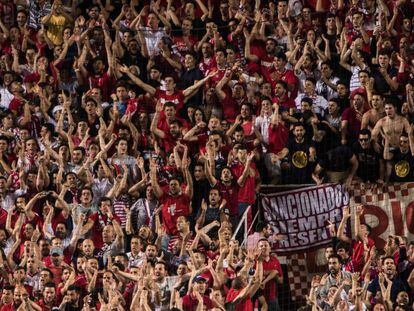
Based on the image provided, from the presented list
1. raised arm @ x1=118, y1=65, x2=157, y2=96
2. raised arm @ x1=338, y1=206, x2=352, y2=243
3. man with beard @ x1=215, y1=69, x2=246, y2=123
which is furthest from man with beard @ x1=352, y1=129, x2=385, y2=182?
raised arm @ x1=118, y1=65, x2=157, y2=96

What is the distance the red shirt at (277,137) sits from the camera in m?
26.3

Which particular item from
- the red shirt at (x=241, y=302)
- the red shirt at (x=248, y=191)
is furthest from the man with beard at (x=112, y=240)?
the red shirt at (x=241, y=302)

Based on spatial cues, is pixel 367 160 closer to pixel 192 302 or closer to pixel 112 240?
pixel 192 302

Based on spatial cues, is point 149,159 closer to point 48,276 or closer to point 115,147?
point 115,147

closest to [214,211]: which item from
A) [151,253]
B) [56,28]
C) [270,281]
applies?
[151,253]

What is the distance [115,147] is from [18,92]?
2.35m

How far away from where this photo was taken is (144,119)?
27406 millimetres

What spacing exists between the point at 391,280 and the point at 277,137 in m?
3.51

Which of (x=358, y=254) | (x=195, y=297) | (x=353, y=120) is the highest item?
(x=353, y=120)

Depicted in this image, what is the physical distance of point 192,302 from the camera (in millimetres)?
23906

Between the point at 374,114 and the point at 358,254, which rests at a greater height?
the point at 374,114

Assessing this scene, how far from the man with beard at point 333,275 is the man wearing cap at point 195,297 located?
1.43m

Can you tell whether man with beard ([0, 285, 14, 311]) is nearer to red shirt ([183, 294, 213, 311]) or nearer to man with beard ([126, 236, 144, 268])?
man with beard ([126, 236, 144, 268])

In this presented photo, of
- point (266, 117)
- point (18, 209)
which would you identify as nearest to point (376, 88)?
point (266, 117)
